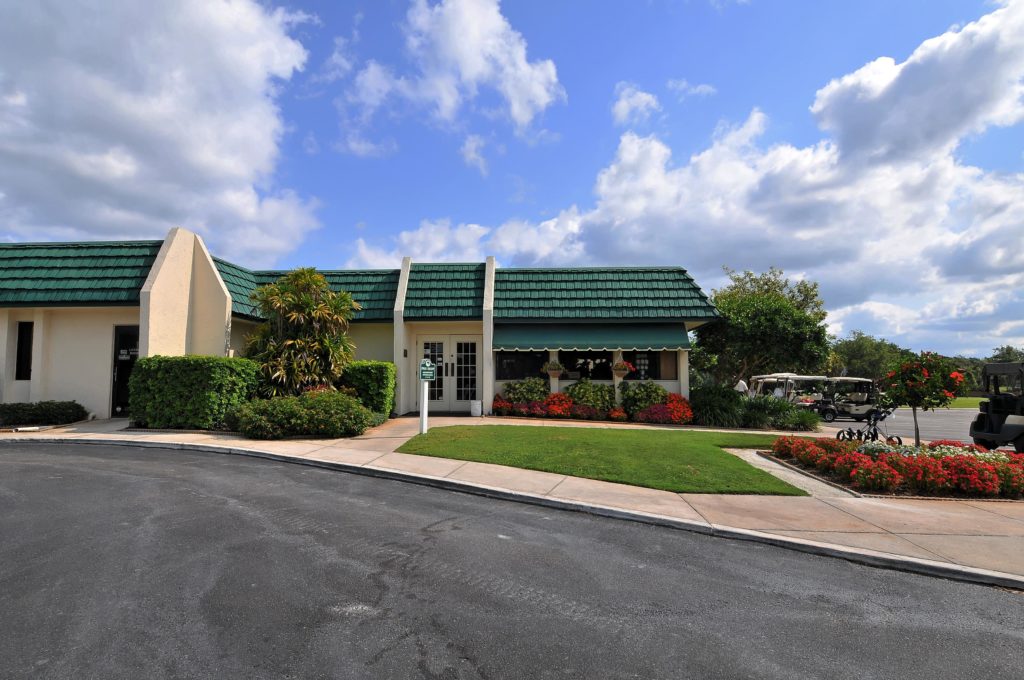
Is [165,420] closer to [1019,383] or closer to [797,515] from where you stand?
[797,515]

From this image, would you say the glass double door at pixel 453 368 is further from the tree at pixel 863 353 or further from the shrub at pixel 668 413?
the tree at pixel 863 353

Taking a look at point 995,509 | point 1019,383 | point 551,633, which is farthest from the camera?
point 1019,383

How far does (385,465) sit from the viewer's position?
8680mm

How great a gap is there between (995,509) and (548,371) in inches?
443

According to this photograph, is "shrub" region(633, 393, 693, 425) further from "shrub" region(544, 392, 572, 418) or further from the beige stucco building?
"shrub" region(544, 392, 572, 418)

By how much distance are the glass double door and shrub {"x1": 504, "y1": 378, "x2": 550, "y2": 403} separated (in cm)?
158

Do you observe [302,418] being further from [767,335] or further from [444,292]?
[767,335]

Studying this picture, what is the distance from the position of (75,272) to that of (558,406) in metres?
14.7

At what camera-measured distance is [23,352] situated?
47.5 feet

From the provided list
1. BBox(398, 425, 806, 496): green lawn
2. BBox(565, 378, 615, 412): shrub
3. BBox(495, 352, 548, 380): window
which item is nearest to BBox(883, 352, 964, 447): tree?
BBox(398, 425, 806, 496): green lawn

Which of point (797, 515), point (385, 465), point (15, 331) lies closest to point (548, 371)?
point (385, 465)

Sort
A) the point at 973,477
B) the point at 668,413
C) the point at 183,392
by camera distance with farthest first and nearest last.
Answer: the point at 668,413 < the point at 183,392 < the point at 973,477

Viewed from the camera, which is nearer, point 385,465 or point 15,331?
point 385,465

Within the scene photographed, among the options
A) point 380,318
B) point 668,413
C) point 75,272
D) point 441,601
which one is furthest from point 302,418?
point 668,413
